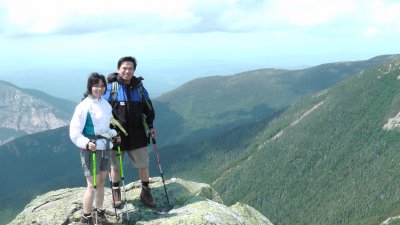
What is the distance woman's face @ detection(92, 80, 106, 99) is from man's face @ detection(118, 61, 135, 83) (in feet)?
5.87

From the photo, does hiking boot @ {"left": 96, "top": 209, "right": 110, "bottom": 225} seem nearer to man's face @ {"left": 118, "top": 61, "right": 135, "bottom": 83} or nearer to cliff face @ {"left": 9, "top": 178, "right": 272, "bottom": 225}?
cliff face @ {"left": 9, "top": 178, "right": 272, "bottom": 225}

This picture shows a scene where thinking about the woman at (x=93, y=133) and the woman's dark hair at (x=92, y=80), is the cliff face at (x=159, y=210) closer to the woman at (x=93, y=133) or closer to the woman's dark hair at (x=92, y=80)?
the woman at (x=93, y=133)

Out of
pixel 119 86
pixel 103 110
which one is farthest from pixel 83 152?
pixel 119 86

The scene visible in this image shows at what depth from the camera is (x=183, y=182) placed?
2584 centimetres

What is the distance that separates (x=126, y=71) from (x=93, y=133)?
3419 mm

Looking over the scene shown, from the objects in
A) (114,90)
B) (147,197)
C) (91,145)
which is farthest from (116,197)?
(114,90)

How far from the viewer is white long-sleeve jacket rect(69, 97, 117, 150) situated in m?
18.3

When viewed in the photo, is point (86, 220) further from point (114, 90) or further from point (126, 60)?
point (126, 60)

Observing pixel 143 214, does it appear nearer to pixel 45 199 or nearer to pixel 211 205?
pixel 211 205

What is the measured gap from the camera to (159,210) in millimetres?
21859

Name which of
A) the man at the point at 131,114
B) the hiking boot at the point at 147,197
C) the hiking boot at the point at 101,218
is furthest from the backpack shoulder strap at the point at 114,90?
the hiking boot at the point at 101,218

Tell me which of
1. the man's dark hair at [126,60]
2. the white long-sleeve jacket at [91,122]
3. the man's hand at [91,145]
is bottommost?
the man's hand at [91,145]

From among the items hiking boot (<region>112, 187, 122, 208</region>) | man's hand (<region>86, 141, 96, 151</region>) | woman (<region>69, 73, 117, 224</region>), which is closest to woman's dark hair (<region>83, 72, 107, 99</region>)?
woman (<region>69, 73, 117, 224</region>)

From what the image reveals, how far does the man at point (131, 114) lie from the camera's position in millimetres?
20578
